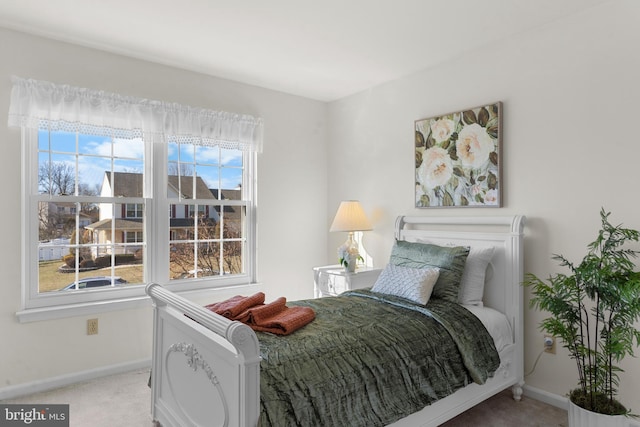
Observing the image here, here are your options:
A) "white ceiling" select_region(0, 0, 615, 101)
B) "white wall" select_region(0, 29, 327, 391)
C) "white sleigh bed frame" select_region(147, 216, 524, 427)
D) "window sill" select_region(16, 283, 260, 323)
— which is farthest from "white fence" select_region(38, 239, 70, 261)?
"white ceiling" select_region(0, 0, 615, 101)

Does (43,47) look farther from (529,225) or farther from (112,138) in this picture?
(529,225)

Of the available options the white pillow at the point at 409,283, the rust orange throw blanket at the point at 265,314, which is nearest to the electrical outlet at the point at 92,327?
the rust orange throw blanket at the point at 265,314

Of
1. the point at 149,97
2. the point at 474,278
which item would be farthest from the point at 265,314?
the point at 149,97

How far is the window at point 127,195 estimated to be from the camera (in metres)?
2.94

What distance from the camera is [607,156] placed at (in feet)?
8.03

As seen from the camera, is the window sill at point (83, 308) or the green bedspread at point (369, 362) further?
the window sill at point (83, 308)

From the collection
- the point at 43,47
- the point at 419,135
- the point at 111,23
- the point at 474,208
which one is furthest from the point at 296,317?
the point at 43,47

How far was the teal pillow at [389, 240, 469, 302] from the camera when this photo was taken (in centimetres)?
272

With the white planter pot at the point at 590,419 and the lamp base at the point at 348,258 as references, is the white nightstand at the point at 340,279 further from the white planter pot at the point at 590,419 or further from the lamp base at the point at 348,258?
the white planter pot at the point at 590,419

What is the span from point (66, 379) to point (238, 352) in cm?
223

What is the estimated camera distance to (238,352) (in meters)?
1.54

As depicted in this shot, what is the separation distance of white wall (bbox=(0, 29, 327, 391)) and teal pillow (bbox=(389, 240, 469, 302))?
1.51 m

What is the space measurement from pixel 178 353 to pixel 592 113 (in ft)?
9.39

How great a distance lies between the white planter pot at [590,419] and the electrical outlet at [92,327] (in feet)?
10.7
